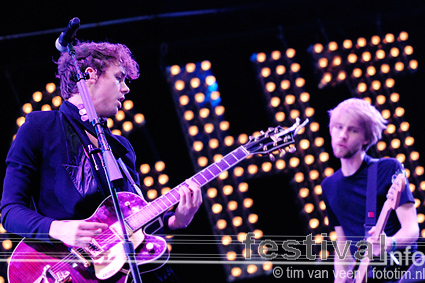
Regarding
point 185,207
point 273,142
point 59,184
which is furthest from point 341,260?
point 59,184

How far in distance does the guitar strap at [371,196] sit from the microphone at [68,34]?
7.90 feet

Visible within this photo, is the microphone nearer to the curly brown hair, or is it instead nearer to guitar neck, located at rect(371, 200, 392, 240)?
the curly brown hair

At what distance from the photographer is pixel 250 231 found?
449 centimetres

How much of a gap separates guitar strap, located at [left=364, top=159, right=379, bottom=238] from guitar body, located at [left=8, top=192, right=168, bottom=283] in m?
1.79

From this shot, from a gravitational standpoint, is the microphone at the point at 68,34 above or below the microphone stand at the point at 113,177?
above

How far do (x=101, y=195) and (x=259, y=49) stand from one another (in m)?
2.97

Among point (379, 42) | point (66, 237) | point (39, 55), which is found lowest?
point (66, 237)

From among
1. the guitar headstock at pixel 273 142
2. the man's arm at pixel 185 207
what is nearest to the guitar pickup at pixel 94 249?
the man's arm at pixel 185 207

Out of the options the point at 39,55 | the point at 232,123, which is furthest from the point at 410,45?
the point at 39,55

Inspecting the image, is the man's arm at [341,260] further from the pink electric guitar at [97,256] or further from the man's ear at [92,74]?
the man's ear at [92,74]

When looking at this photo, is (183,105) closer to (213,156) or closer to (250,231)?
(213,156)

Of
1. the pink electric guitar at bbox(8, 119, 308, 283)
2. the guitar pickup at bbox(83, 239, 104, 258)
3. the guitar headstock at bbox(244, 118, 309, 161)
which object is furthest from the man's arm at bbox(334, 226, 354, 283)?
the guitar pickup at bbox(83, 239, 104, 258)

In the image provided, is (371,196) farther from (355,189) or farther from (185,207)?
(185,207)

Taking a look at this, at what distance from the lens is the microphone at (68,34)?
238 cm
